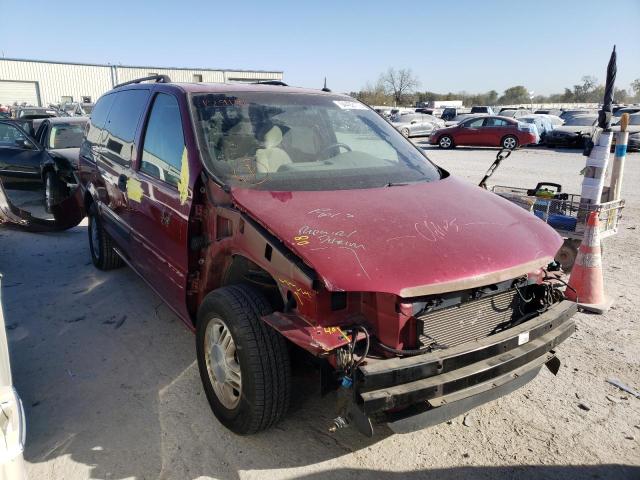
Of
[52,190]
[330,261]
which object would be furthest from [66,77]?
[330,261]

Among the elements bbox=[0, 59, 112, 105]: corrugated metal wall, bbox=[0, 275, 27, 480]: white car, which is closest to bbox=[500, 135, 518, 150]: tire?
bbox=[0, 275, 27, 480]: white car

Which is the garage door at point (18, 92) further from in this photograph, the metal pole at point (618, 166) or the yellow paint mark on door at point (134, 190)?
the metal pole at point (618, 166)

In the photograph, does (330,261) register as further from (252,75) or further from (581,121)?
(252,75)

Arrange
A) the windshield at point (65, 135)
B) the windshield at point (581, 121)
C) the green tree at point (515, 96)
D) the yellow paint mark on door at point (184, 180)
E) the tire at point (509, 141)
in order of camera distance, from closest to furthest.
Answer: the yellow paint mark on door at point (184, 180), the windshield at point (65, 135), the tire at point (509, 141), the windshield at point (581, 121), the green tree at point (515, 96)

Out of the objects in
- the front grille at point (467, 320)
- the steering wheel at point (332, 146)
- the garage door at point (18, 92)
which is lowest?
the front grille at point (467, 320)

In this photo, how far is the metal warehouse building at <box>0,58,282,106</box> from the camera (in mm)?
43000

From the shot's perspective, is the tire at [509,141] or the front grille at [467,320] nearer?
the front grille at [467,320]

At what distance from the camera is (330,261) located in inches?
86.3

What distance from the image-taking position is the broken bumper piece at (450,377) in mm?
2066

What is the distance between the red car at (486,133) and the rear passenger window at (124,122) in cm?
1867

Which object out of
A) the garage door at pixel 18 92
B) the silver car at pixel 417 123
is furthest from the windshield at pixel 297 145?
the garage door at pixel 18 92

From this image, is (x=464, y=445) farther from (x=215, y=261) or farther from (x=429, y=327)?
(x=215, y=261)

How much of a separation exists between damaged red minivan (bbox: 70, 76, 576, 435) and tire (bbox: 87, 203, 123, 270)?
148cm

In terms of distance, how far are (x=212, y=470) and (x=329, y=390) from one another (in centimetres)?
79
